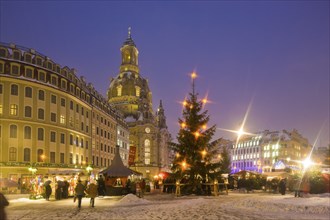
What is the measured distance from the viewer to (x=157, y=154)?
141625mm

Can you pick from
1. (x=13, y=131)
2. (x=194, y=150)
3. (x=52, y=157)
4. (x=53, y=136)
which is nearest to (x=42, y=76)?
(x=53, y=136)

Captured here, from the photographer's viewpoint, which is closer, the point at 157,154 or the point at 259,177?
the point at 259,177

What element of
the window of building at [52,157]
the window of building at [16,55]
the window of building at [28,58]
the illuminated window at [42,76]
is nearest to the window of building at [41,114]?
the illuminated window at [42,76]

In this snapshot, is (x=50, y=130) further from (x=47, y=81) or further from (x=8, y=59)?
(x=8, y=59)

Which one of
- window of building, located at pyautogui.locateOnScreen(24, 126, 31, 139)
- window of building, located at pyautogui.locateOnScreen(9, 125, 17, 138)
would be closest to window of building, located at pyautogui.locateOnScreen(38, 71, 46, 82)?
window of building, located at pyautogui.locateOnScreen(24, 126, 31, 139)

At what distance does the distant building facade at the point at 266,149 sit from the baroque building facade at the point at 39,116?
87849 mm

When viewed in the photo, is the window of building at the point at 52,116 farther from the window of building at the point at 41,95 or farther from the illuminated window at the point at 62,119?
the window of building at the point at 41,95

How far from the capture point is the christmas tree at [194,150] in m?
33.6

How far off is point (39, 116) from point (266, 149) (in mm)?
112240

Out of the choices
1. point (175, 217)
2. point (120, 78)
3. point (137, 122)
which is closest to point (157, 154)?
point (137, 122)

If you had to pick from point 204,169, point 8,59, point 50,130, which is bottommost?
point 204,169

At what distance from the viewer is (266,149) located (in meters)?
153

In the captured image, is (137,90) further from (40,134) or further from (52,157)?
(40,134)

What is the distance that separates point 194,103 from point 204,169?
5.48 metres
